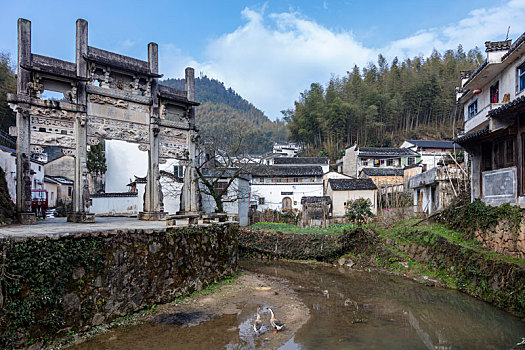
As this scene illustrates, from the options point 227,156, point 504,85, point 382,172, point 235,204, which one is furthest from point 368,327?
point 382,172

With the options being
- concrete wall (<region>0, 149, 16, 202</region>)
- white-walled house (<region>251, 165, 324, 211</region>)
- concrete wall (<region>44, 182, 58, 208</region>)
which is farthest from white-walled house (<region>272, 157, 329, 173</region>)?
concrete wall (<region>0, 149, 16, 202</region>)

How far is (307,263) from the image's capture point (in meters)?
22.0

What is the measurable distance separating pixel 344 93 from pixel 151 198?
52.2 metres

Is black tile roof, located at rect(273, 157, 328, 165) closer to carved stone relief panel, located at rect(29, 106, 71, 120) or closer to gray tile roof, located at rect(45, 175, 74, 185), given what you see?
gray tile roof, located at rect(45, 175, 74, 185)

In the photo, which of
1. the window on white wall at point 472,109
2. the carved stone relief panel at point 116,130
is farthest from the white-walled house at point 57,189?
the window on white wall at point 472,109

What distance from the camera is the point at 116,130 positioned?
571 inches

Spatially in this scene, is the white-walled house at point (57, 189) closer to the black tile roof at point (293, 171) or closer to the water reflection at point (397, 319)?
the black tile roof at point (293, 171)

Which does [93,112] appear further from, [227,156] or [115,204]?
[115,204]

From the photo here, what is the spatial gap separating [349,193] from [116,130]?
1029 inches

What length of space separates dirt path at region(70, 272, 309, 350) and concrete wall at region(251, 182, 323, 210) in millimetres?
27936

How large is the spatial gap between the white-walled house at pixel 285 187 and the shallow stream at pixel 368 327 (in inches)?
1036

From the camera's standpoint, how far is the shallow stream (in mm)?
8805

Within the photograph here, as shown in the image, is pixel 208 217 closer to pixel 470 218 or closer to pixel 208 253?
pixel 208 253

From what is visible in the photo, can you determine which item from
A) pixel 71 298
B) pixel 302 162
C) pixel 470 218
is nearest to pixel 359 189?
pixel 302 162
